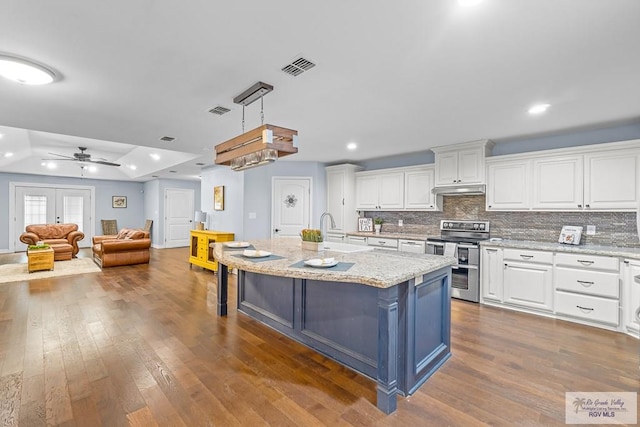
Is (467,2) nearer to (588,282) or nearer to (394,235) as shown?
(588,282)

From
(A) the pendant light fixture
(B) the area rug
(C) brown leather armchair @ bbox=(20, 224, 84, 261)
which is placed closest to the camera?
(A) the pendant light fixture

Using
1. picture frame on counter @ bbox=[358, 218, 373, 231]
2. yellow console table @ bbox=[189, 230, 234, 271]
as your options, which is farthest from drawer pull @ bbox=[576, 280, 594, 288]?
yellow console table @ bbox=[189, 230, 234, 271]

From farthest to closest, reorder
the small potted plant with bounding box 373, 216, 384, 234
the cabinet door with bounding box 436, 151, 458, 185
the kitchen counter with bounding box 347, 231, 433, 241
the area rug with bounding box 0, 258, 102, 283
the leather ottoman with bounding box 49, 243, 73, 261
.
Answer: the leather ottoman with bounding box 49, 243, 73, 261
the small potted plant with bounding box 373, 216, 384, 234
the area rug with bounding box 0, 258, 102, 283
the kitchen counter with bounding box 347, 231, 433, 241
the cabinet door with bounding box 436, 151, 458, 185

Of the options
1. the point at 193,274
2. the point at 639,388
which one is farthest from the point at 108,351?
the point at 639,388

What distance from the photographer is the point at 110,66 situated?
7.22ft

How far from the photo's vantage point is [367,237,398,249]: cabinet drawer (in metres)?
5.01

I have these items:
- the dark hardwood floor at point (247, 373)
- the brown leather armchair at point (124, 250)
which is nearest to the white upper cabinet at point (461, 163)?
the dark hardwood floor at point (247, 373)

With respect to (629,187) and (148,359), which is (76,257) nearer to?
(148,359)

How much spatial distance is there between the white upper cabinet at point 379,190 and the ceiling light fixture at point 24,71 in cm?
465

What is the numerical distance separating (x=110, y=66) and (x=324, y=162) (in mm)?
4397

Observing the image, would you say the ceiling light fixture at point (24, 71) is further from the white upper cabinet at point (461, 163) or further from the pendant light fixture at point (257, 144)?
the white upper cabinet at point (461, 163)

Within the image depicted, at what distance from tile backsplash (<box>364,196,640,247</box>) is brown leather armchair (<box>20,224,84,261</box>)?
25.6 feet

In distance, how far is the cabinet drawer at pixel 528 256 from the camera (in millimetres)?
3577

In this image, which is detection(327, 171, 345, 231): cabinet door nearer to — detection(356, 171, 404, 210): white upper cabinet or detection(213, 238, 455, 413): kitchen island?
detection(356, 171, 404, 210): white upper cabinet
